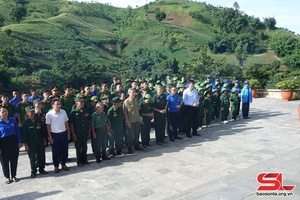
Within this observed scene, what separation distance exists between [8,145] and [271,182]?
15.3 ft

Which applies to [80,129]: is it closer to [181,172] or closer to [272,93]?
[181,172]

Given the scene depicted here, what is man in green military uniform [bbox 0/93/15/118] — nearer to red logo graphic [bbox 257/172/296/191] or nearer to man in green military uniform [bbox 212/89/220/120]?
red logo graphic [bbox 257/172/296/191]

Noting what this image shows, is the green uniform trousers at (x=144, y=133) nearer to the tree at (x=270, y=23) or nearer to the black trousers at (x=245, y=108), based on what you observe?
the black trousers at (x=245, y=108)

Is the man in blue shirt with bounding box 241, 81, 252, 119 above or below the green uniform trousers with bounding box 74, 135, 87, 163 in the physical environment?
above

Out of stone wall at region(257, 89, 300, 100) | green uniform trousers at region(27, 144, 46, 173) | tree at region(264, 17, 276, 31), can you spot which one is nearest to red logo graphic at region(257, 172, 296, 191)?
green uniform trousers at region(27, 144, 46, 173)

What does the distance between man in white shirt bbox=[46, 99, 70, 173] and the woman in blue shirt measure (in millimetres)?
618

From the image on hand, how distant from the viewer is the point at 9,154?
5039 mm

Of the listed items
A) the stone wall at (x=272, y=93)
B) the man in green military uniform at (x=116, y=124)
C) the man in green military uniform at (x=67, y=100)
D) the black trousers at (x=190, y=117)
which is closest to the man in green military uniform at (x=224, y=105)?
the black trousers at (x=190, y=117)

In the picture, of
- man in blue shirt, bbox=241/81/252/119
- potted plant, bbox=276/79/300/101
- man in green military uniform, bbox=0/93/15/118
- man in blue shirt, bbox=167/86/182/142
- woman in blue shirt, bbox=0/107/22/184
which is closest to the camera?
woman in blue shirt, bbox=0/107/22/184

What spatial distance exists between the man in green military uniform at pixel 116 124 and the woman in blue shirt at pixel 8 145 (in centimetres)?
204

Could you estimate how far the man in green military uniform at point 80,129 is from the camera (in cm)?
579

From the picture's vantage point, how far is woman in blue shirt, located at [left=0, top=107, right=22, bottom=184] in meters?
4.98

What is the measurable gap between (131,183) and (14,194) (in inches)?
76.8

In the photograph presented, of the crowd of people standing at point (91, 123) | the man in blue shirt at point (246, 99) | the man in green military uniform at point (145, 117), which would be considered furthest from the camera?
the man in blue shirt at point (246, 99)
